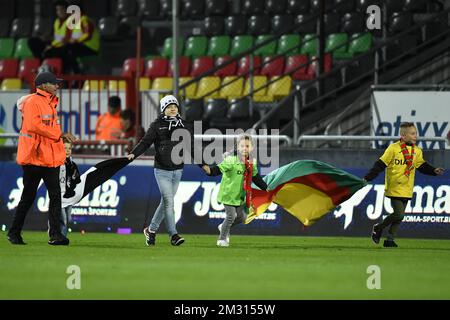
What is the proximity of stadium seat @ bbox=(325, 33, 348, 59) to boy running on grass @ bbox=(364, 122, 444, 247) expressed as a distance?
9551 millimetres

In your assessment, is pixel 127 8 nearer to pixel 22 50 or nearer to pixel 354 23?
pixel 22 50

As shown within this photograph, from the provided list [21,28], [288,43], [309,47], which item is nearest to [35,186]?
[309,47]

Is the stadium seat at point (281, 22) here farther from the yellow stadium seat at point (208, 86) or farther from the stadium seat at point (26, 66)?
the stadium seat at point (26, 66)

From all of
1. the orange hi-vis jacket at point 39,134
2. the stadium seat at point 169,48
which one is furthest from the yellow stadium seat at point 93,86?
the orange hi-vis jacket at point 39,134

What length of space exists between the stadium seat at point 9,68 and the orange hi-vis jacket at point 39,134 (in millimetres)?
15795

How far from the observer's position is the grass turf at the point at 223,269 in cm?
1248

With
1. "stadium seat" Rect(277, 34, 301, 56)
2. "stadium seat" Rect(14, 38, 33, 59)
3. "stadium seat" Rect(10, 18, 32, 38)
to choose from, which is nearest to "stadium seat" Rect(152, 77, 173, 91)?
"stadium seat" Rect(277, 34, 301, 56)

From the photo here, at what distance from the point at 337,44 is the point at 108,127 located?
6915 mm

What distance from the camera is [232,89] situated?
28.2m

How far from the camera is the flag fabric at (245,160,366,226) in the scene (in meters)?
19.4
